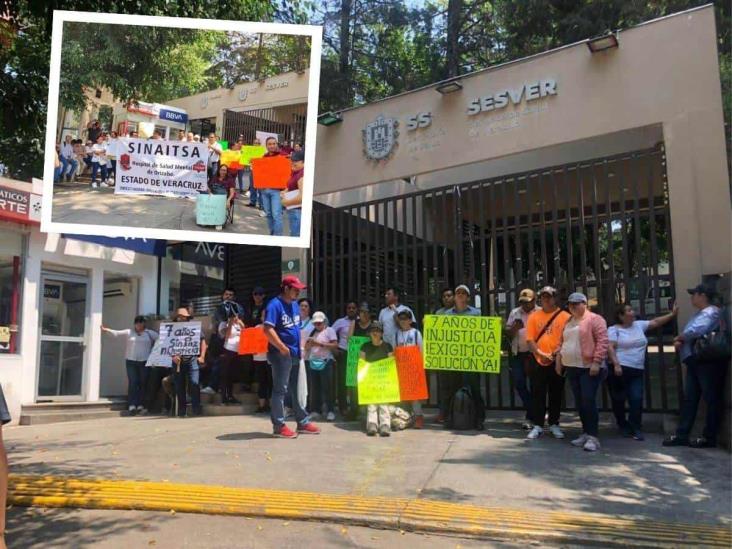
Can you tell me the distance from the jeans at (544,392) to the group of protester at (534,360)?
11mm

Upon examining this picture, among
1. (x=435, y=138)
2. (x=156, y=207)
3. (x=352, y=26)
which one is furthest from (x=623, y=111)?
(x=352, y=26)

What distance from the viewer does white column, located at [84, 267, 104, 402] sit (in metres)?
10.9

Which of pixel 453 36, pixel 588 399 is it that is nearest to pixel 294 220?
pixel 588 399

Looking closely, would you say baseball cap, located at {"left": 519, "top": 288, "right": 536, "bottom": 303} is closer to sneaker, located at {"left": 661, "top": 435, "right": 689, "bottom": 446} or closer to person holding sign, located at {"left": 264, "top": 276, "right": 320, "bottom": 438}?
sneaker, located at {"left": 661, "top": 435, "right": 689, "bottom": 446}

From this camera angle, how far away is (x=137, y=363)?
1073 cm

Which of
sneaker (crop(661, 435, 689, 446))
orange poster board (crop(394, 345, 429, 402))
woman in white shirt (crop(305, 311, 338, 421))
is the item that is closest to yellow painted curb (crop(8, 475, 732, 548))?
sneaker (crop(661, 435, 689, 446))

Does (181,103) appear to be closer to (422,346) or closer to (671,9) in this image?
(422,346)

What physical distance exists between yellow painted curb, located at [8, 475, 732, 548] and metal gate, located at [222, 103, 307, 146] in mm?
2903

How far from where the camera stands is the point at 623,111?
27.7 feet

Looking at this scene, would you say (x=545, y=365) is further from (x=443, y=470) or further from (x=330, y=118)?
(x=330, y=118)

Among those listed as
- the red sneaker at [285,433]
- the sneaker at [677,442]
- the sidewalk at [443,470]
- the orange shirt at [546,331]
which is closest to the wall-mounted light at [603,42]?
the orange shirt at [546,331]

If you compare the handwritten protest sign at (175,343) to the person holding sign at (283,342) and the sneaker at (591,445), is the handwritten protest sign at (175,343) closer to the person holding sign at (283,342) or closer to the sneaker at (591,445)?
the person holding sign at (283,342)

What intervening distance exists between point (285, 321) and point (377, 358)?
1483 millimetres

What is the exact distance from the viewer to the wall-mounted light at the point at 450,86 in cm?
986
